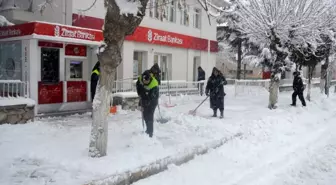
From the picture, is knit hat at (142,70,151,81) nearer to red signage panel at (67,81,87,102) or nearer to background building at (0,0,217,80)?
background building at (0,0,217,80)

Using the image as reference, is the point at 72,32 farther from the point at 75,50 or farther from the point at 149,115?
the point at 149,115

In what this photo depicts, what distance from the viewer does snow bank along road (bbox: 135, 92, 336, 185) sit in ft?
18.1

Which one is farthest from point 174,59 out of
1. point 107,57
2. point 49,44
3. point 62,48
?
point 107,57

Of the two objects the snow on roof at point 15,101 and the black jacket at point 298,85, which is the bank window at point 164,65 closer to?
the black jacket at point 298,85

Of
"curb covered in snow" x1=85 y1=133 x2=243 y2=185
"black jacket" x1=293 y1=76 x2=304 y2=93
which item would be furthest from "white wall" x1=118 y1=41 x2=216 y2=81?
"curb covered in snow" x1=85 y1=133 x2=243 y2=185

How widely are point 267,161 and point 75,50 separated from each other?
8266 millimetres

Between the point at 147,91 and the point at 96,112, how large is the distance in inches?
74.4

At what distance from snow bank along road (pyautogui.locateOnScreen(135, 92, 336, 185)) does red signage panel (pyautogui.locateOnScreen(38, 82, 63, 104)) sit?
6.32m

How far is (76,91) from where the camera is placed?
39.3 feet

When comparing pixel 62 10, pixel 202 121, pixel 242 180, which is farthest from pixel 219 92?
pixel 62 10

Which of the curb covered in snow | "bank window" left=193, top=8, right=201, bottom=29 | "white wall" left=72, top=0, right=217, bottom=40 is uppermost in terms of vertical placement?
"bank window" left=193, top=8, right=201, bottom=29

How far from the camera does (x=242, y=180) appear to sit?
5.46m

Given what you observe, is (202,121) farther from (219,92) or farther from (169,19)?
(169,19)

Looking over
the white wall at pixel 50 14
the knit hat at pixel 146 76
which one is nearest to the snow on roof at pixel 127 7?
the knit hat at pixel 146 76
